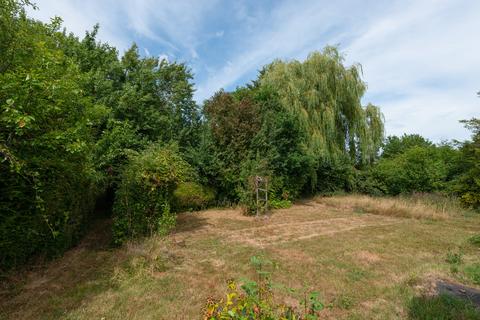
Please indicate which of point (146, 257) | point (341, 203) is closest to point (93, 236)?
point (146, 257)

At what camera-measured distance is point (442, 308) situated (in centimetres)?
297

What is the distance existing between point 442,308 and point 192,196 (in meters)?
8.55

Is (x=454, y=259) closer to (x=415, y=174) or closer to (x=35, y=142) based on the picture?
(x=35, y=142)

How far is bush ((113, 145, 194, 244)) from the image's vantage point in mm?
5496

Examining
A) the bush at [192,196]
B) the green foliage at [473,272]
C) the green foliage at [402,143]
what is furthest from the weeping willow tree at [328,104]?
the green foliage at [402,143]

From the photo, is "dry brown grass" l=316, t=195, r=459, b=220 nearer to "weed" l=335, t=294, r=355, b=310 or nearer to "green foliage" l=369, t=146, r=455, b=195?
"green foliage" l=369, t=146, r=455, b=195

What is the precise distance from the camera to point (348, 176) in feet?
49.3

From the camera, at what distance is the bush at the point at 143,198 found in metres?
5.50

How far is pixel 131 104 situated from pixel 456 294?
939cm

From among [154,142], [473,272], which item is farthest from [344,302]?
[154,142]

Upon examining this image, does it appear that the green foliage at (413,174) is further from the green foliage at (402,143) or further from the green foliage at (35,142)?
the green foliage at (35,142)

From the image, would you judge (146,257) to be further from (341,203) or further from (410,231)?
(341,203)

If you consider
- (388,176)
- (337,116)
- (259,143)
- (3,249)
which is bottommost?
(3,249)

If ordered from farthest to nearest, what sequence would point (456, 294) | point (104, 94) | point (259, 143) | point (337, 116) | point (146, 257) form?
point (337, 116) → point (259, 143) → point (104, 94) → point (146, 257) → point (456, 294)
